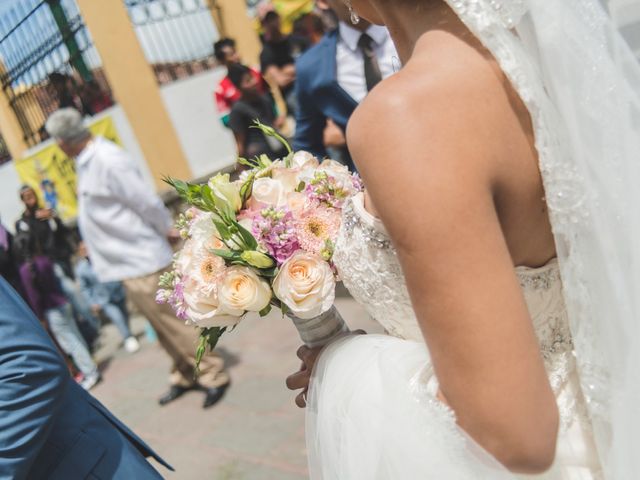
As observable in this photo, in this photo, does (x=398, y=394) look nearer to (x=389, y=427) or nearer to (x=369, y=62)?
(x=389, y=427)

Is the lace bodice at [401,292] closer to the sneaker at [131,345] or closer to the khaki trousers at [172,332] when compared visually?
the khaki trousers at [172,332]

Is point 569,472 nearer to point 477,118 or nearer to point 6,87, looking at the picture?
point 477,118

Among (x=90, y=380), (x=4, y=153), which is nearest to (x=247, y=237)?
(x=90, y=380)

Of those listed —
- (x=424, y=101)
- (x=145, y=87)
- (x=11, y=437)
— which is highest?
(x=145, y=87)

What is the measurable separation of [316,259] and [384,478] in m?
0.48

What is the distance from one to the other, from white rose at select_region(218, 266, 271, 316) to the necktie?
1819 mm

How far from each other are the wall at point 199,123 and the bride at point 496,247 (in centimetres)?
766

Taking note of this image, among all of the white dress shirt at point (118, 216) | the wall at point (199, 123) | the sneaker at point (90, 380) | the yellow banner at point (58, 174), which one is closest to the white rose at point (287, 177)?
the white dress shirt at point (118, 216)

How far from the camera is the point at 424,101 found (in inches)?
34.7

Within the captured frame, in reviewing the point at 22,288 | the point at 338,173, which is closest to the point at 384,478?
the point at 338,173

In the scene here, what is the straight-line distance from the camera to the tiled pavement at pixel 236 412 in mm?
3545

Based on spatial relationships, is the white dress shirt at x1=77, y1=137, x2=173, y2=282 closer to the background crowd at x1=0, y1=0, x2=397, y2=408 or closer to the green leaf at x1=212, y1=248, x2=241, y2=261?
the background crowd at x1=0, y1=0, x2=397, y2=408

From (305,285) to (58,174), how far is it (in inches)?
304

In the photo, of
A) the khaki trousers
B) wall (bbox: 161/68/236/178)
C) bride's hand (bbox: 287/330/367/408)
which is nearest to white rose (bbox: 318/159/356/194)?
bride's hand (bbox: 287/330/367/408)
